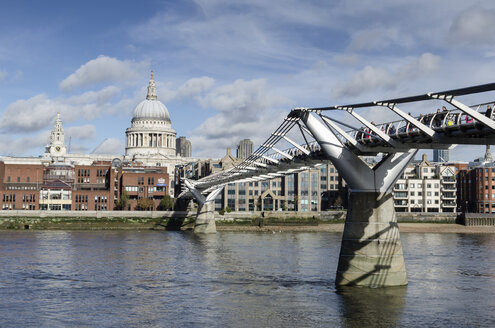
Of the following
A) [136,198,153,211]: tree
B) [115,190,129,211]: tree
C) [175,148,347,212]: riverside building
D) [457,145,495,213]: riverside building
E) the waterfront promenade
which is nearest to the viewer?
the waterfront promenade

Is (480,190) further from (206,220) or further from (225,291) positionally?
(225,291)

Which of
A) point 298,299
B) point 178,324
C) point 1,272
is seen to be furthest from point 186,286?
point 1,272

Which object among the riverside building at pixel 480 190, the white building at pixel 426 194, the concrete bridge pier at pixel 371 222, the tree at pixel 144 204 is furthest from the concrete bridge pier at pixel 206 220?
the concrete bridge pier at pixel 371 222

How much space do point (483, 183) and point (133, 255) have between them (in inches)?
3761

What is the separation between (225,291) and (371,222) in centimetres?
1064

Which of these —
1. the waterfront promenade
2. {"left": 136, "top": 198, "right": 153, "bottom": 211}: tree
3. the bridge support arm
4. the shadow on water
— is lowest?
the shadow on water

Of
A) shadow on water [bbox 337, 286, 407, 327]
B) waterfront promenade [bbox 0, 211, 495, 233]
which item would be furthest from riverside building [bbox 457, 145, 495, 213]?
shadow on water [bbox 337, 286, 407, 327]

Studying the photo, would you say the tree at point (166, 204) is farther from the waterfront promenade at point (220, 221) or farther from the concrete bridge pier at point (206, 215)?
the concrete bridge pier at point (206, 215)

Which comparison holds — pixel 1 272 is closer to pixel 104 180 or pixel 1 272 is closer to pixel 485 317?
pixel 485 317

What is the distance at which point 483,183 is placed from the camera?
138m

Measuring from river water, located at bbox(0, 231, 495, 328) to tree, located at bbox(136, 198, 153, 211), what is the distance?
72821mm

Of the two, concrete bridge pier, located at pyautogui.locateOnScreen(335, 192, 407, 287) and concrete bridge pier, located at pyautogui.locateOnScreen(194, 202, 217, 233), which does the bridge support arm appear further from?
concrete bridge pier, located at pyautogui.locateOnScreen(194, 202, 217, 233)

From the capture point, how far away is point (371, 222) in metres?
41.7

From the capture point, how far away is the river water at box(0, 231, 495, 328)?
33.9m
